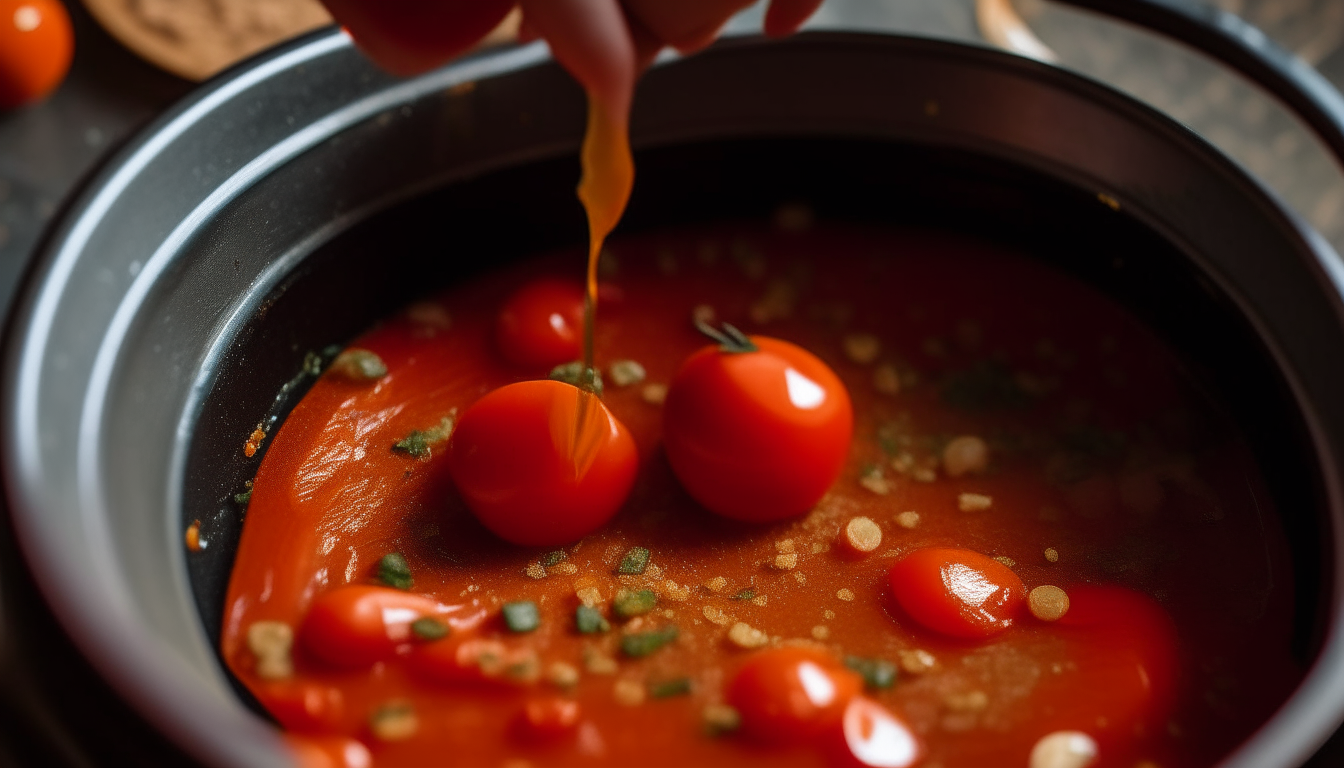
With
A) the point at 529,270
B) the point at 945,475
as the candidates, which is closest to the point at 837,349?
the point at 945,475

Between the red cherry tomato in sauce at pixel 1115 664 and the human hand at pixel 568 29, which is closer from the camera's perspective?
the human hand at pixel 568 29

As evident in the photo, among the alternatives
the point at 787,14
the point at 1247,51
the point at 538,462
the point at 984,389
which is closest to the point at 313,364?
the point at 538,462

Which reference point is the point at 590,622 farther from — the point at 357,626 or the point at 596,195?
the point at 596,195

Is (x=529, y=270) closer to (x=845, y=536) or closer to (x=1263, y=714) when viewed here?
(x=845, y=536)

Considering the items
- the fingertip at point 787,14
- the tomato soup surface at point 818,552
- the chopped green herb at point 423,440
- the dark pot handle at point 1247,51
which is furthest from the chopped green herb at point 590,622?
the dark pot handle at point 1247,51

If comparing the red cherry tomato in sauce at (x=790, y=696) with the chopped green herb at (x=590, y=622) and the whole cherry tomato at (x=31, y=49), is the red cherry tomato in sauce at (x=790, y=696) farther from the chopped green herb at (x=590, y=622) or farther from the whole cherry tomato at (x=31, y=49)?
the whole cherry tomato at (x=31, y=49)

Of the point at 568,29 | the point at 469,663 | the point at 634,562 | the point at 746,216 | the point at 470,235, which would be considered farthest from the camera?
the point at 746,216
